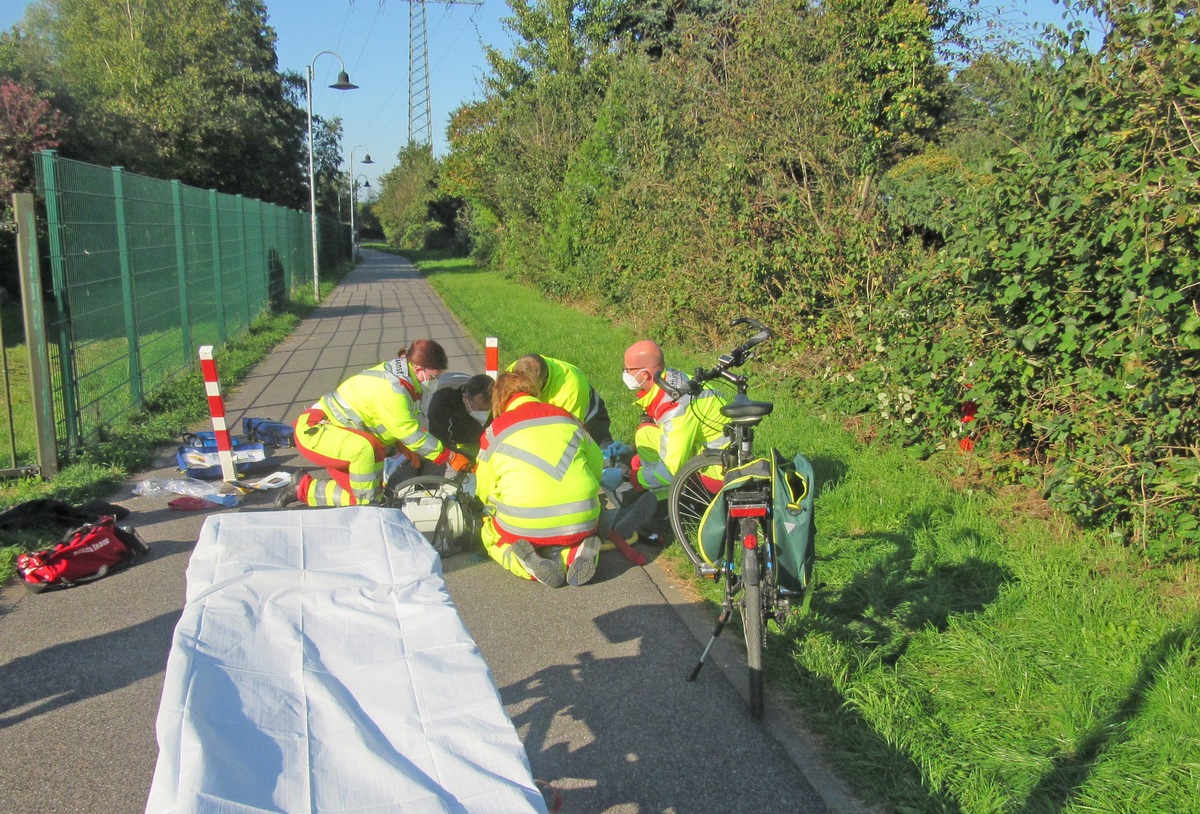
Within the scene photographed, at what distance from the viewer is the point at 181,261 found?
12266 millimetres

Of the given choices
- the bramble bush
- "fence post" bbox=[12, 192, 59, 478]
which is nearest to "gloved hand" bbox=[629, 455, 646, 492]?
the bramble bush

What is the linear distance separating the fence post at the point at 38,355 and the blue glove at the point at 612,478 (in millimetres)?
4284

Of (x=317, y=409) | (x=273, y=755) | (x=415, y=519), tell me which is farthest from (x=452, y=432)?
(x=273, y=755)

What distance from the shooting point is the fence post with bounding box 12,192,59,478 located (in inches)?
278

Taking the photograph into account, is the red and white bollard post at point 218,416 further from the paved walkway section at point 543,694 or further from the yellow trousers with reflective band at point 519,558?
the yellow trousers with reflective band at point 519,558

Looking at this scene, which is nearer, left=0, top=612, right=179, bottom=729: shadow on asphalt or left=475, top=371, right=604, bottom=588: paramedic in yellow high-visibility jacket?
left=0, top=612, right=179, bottom=729: shadow on asphalt

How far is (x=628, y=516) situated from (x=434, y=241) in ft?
227

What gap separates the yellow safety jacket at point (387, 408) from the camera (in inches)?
254

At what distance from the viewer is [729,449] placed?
14.8 feet

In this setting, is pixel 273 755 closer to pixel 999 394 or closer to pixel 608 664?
pixel 608 664

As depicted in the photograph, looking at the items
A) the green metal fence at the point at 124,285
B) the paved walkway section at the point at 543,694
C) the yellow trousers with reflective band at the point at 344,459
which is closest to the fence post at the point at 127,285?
the green metal fence at the point at 124,285

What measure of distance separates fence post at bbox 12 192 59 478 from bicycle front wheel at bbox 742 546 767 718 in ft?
19.3

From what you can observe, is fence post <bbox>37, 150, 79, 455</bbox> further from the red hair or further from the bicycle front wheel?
the bicycle front wheel

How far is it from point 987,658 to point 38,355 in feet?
22.9
